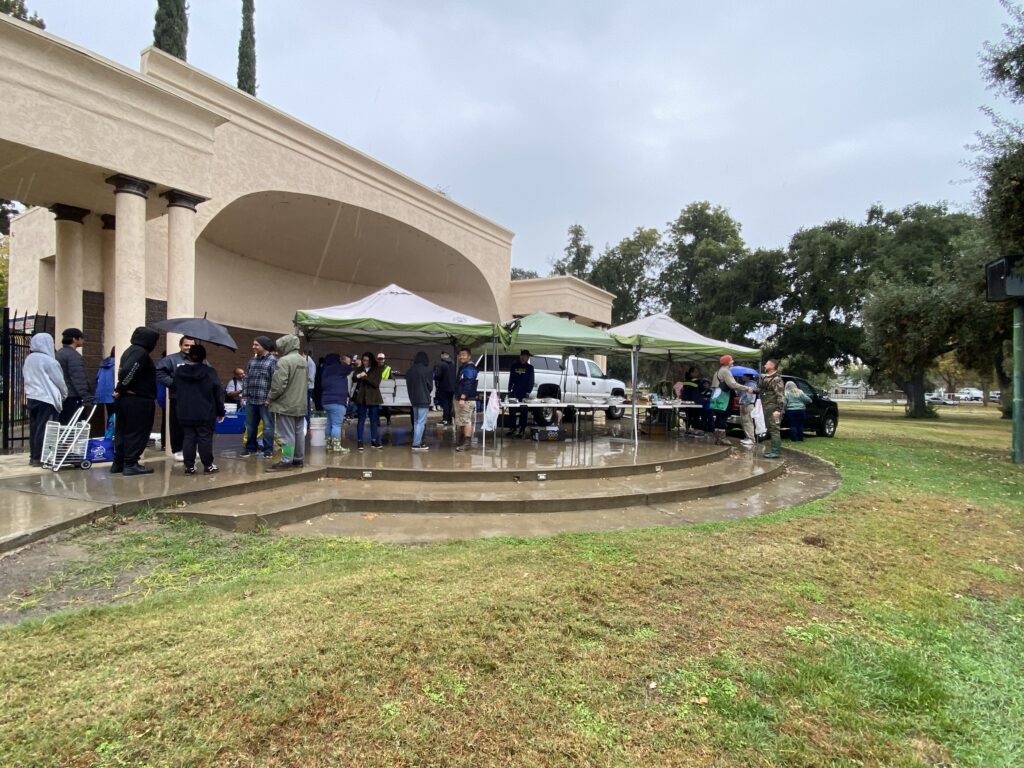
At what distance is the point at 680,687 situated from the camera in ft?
8.11

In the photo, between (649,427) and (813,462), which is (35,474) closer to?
(649,427)

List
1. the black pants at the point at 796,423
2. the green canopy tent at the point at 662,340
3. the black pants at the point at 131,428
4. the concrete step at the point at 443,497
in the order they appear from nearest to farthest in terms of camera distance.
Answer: the concrete step at the point at 443,497 → the black pants at the point at 131,428 → the green canopy tent at the point at 662,340 → the black pants at the point at 796,423

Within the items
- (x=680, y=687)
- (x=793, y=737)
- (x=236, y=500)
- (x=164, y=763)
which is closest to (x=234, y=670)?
(x=164, y=763)

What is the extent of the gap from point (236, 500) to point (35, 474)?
110 inches

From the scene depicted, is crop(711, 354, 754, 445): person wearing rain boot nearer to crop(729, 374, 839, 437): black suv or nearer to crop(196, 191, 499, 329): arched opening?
crop(729, 374, 839, 437): black suv

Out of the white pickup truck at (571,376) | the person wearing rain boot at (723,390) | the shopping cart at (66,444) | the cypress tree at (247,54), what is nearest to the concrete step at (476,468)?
the person wearing rain boot at (723,390)

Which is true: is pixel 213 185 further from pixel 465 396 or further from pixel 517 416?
pixel 517 416

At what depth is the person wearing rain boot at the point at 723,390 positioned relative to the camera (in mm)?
9992

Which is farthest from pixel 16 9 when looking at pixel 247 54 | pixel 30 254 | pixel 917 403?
pixel 917 403

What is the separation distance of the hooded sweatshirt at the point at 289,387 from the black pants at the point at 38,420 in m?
2.65

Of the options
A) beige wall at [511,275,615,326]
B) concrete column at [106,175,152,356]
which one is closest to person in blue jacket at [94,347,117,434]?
concrete column at [106,175,152,356]

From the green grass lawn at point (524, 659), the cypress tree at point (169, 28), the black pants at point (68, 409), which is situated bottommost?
the green grass lawn at point (524, 659)

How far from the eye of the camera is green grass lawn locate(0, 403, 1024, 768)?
6.79ft

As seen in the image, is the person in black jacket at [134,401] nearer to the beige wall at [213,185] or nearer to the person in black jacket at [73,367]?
the person in black jacket at [73,367]
